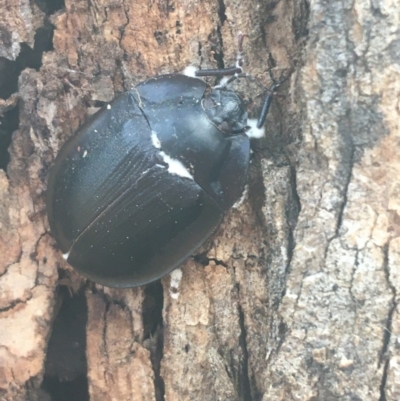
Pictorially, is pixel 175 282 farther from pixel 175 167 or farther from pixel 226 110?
pixel 226 110

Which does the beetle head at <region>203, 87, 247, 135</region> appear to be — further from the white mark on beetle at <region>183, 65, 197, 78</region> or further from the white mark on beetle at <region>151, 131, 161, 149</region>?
the white mark on beetle at <region>151, 131, 161, 149</region>

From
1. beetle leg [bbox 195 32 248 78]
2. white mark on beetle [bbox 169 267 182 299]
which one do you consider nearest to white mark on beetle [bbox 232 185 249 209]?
white mark on beetle [bbox 169 267 182 299]

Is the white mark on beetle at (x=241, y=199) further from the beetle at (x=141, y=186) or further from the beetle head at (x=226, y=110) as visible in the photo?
the beetle head at (x=226, y=110)

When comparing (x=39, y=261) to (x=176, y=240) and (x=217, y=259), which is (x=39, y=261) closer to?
(x=176, y=240)

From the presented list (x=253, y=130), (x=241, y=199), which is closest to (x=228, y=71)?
(x=253, y=130)

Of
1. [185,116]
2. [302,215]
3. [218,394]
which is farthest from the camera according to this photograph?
[185,116]

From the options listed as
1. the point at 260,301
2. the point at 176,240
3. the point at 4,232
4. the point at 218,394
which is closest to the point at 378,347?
the point at 260,301

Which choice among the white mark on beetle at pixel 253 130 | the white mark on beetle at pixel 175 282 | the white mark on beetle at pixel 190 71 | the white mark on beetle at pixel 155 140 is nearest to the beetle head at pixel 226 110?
the white mark on beetle at pixel 253 130
